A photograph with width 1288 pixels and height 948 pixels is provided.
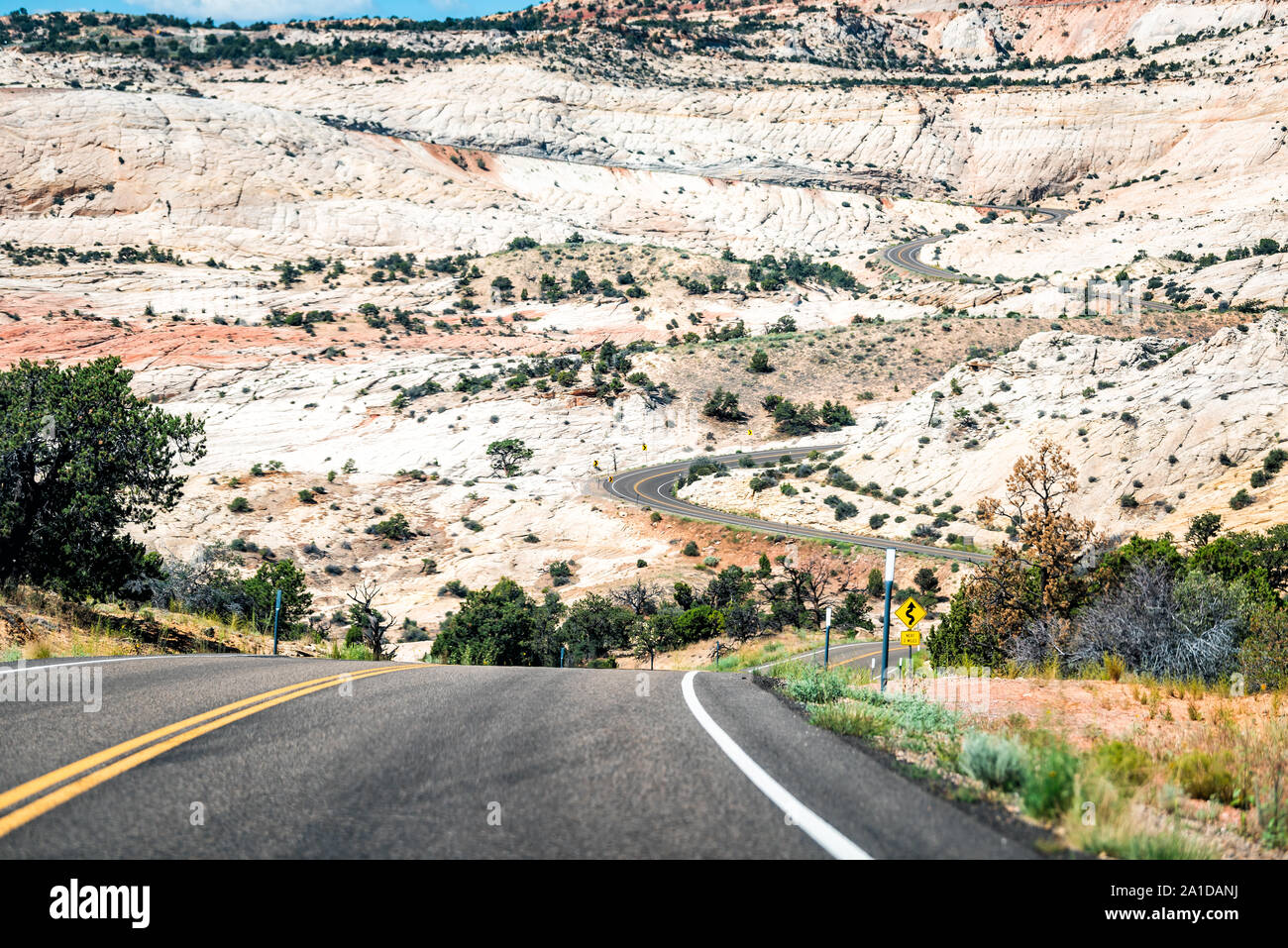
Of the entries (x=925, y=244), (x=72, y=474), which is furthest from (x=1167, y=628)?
(x=925, y=244)

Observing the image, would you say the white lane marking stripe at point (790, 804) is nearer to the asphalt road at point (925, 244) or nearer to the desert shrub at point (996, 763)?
the desert shrub at point (996, 763)

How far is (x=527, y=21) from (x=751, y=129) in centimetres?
7628

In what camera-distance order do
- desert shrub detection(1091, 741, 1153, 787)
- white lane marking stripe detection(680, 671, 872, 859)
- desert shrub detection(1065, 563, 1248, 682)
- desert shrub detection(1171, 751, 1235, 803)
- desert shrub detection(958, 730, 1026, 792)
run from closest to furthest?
white lane marking stripe detection(680, 671, 872, 859)
desert shrub detection(958, 730, 1026, 792)
desert shrub detection(1091, 741, 1153, 787)
desert shrub detection(1171, 751, 1235, 803)
desert shrub detection(1065, 563, 1248, 682)

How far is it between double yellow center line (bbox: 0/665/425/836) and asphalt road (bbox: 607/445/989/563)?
3519cm

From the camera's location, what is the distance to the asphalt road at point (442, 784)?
12.6 ft

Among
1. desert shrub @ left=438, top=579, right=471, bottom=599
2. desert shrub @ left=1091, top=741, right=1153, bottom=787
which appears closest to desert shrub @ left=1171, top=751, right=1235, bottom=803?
desert shrub @ left=1091, top=741, right=1153, bottom=787

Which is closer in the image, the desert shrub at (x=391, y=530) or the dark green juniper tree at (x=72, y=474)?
the dark green juniper tree at (x=72, y=474)

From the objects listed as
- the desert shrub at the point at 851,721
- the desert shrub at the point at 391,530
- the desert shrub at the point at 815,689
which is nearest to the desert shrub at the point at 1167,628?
the desert shrub at the point at 815,689

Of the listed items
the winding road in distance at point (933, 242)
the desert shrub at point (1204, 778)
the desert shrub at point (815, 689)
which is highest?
the winding road in distance at point (933, 242)

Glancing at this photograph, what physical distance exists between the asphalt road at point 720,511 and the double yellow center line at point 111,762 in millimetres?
35194

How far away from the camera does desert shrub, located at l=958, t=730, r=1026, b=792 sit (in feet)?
16.5

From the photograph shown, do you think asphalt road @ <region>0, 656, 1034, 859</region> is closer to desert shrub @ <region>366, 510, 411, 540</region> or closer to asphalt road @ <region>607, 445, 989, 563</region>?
asphalt road @ <region>607, 445, 989, 563</region>

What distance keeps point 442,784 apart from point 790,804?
207cm

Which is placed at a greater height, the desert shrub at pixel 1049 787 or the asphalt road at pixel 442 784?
the desert shrub at pixel 1049 787
